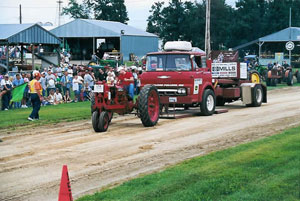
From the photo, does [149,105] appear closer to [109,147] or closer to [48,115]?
[109,147]

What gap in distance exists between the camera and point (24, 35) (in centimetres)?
3816

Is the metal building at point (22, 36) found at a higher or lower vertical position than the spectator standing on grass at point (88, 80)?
higher

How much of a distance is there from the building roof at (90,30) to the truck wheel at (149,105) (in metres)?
43.8

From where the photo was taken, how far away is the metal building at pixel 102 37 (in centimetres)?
6138

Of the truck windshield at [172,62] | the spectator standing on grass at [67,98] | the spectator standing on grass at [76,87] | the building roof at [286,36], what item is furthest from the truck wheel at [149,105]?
the building roof at [286,36]

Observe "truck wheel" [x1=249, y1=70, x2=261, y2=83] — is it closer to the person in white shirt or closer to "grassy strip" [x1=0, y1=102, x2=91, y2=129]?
"grassy strip" [x1=0, y1=102, x2=91, y2=129]

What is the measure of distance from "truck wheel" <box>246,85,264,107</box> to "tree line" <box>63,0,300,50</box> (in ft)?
223

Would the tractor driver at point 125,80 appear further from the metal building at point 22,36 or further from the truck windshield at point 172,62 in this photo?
the metal building at point 22,36

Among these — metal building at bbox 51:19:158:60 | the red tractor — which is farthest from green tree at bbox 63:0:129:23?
the red tractor

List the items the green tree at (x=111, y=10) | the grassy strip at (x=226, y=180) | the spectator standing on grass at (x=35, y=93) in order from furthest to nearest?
the green tree at (x=111, y=10) < the spectator standing on grass at (x=35, y=93) < the grassy strip at (x=226, y=180)

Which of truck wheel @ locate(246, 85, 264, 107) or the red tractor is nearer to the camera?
the red tractor

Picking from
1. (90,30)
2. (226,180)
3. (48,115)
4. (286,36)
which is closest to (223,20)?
(286,36)

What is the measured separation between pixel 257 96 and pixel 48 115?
8124mm

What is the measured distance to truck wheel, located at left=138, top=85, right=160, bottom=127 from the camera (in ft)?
53.6
